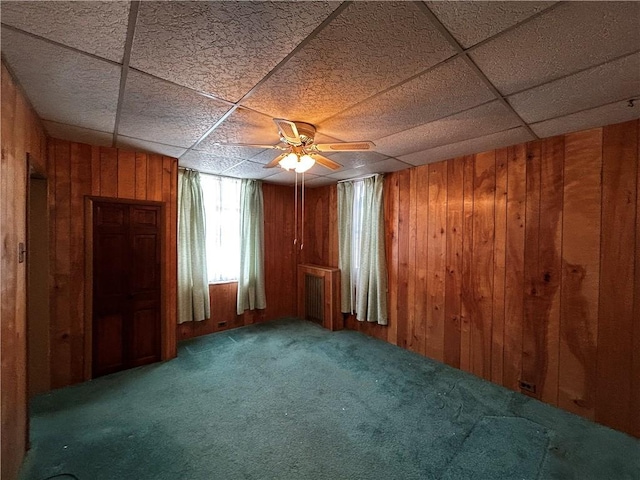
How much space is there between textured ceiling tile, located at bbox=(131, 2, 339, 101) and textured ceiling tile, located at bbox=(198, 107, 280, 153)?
0.42m

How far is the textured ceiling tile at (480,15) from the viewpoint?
0.98 meters

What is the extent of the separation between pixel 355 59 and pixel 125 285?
3.04 meters

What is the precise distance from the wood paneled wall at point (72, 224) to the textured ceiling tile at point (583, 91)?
3433mm

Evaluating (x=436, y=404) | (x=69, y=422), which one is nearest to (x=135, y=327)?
(x=69, y=422)

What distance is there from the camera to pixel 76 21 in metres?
1.05

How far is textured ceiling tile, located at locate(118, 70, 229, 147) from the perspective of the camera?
1.54m

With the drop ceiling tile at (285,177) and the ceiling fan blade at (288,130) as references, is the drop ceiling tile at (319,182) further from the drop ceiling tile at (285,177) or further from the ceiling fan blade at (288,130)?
the ceiling fan blade at (288,130)

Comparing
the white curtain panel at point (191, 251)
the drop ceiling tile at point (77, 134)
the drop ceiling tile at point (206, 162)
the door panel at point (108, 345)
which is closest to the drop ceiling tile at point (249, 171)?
the drop ceiling tile at point (206, 162)

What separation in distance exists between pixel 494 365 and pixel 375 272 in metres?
1.61

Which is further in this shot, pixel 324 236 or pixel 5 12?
pixel 324 236

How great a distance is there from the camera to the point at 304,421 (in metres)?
2.10

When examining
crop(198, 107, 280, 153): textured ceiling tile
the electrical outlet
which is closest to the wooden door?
crop(198, 107, 280, 153): textured ceiling tile

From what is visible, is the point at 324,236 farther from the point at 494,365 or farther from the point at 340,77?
the point at 340,77

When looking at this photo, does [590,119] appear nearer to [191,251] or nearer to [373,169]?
[373,169]
